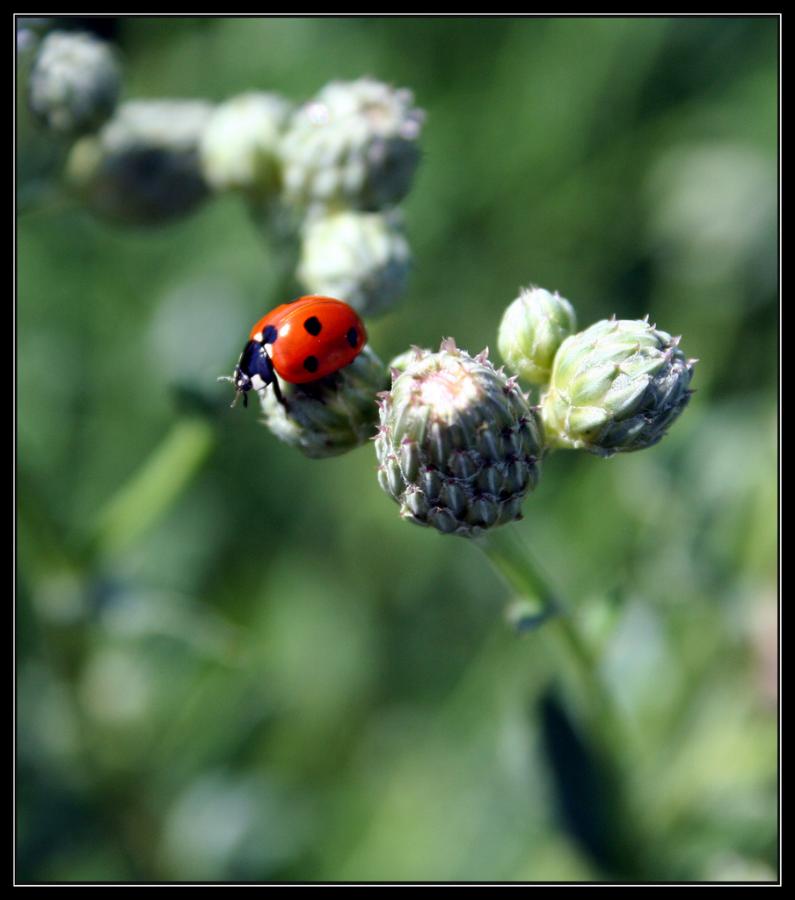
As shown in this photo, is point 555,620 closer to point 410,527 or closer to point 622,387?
point 622,387

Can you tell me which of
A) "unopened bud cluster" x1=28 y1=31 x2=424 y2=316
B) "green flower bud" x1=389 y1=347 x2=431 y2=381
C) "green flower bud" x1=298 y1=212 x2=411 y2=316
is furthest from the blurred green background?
"green flower bud" x1=389 y1=347 x2=431 y2=381

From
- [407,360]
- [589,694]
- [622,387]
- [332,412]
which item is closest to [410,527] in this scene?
[589,694]

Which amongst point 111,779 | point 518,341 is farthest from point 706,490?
point 111,779

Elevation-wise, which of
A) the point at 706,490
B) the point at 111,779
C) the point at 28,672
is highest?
the point at 706,490

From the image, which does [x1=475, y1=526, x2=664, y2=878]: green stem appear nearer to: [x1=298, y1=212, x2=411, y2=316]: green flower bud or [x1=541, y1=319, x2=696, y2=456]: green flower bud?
[x1=541, y1=319, x2=696, y2=456]: green flower bud

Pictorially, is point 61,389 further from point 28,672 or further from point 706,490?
point 706,490

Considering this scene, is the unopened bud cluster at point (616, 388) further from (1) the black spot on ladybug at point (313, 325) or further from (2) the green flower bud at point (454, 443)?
(1) the black spot on ladybug at point (313, 325)
